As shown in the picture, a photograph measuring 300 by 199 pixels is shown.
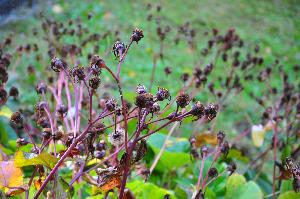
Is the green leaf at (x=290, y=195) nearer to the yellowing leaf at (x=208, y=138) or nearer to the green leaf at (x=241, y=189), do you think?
the green leaf at (x=241, y=189)

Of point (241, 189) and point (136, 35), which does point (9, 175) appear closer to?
point (136, 35)

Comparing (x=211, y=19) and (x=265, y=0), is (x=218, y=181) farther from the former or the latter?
(x=265, y=0)

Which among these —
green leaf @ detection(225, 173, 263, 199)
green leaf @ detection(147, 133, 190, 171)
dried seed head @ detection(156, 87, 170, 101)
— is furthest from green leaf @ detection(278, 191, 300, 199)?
dried seed head @ detection(156, 87, 170, 101)

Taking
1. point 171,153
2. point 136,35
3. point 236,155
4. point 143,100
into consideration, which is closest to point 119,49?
point 136,35

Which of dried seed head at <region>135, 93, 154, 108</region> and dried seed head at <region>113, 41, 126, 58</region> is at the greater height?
dried seed head at <region>113, 41, 126, 58</region>

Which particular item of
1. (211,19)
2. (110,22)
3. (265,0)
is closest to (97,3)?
(110,22)

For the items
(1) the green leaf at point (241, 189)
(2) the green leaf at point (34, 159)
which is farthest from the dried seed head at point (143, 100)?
(1) the green leaf at point (241, 189)

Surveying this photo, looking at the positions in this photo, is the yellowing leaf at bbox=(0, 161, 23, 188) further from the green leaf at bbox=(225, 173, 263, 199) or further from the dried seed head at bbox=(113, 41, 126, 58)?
the green leaf at bbox=(225, 173, 263, 199)
